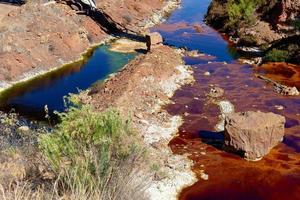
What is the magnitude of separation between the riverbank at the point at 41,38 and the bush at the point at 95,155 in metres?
21.6

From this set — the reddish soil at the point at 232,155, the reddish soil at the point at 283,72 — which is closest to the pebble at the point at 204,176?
the reddish soil at the point at 232,155

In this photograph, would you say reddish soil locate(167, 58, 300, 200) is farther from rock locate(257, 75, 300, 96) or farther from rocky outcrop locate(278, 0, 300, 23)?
rocky outcrop locate(278, 0, 300, 23)

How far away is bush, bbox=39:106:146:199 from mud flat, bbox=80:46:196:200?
6.40 meters

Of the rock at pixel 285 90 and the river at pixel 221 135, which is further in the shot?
the rock at pixel 285 90

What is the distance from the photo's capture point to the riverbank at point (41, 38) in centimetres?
3619

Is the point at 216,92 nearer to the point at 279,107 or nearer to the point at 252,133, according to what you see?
the point at 279,107

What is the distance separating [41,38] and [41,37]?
0.13 m

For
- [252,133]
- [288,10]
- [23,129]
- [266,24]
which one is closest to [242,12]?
[266,24]

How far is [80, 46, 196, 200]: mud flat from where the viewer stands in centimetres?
2150

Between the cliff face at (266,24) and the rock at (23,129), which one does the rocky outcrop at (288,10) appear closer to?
the cliff face at (266,24)

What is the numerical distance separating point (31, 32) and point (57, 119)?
14383 mm

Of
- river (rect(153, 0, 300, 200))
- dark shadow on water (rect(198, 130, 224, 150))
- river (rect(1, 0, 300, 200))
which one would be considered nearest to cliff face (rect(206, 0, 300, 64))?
river (rect(1, 0, 300, 200))

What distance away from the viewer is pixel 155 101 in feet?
99.1

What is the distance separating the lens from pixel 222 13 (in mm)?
51219
